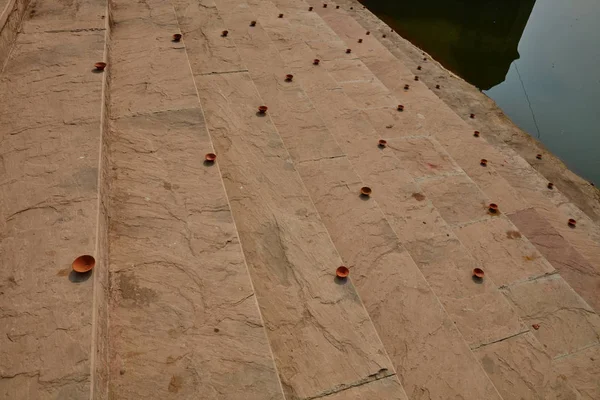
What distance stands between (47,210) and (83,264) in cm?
39

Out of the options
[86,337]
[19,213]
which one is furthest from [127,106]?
[86,337]

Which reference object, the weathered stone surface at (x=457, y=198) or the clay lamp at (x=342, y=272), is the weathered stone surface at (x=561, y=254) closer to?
the weathered stone surface at (x=457, y=198)

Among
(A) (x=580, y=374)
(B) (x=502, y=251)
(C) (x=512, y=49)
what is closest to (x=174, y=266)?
(B) (x=502, y=251)

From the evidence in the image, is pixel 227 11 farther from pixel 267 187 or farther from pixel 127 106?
pixel 267 187

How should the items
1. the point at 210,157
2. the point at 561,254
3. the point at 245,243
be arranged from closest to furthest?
the point at 245,243 → the point at 210,157 → the point at 561,254

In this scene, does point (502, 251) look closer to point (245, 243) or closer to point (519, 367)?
point (519, 367)

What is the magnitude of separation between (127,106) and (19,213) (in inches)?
43.6

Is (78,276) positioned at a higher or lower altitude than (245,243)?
higher

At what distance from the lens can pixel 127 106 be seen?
8.86 feet

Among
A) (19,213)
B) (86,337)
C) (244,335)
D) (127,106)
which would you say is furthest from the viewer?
(127,106)

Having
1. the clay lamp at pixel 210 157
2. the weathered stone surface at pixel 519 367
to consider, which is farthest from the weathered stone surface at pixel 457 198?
the clay lamp at pixel 210 157

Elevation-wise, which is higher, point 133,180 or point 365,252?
point 133,180

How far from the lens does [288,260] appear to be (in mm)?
2117

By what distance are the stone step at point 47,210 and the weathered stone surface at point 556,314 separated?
7.80 ft
